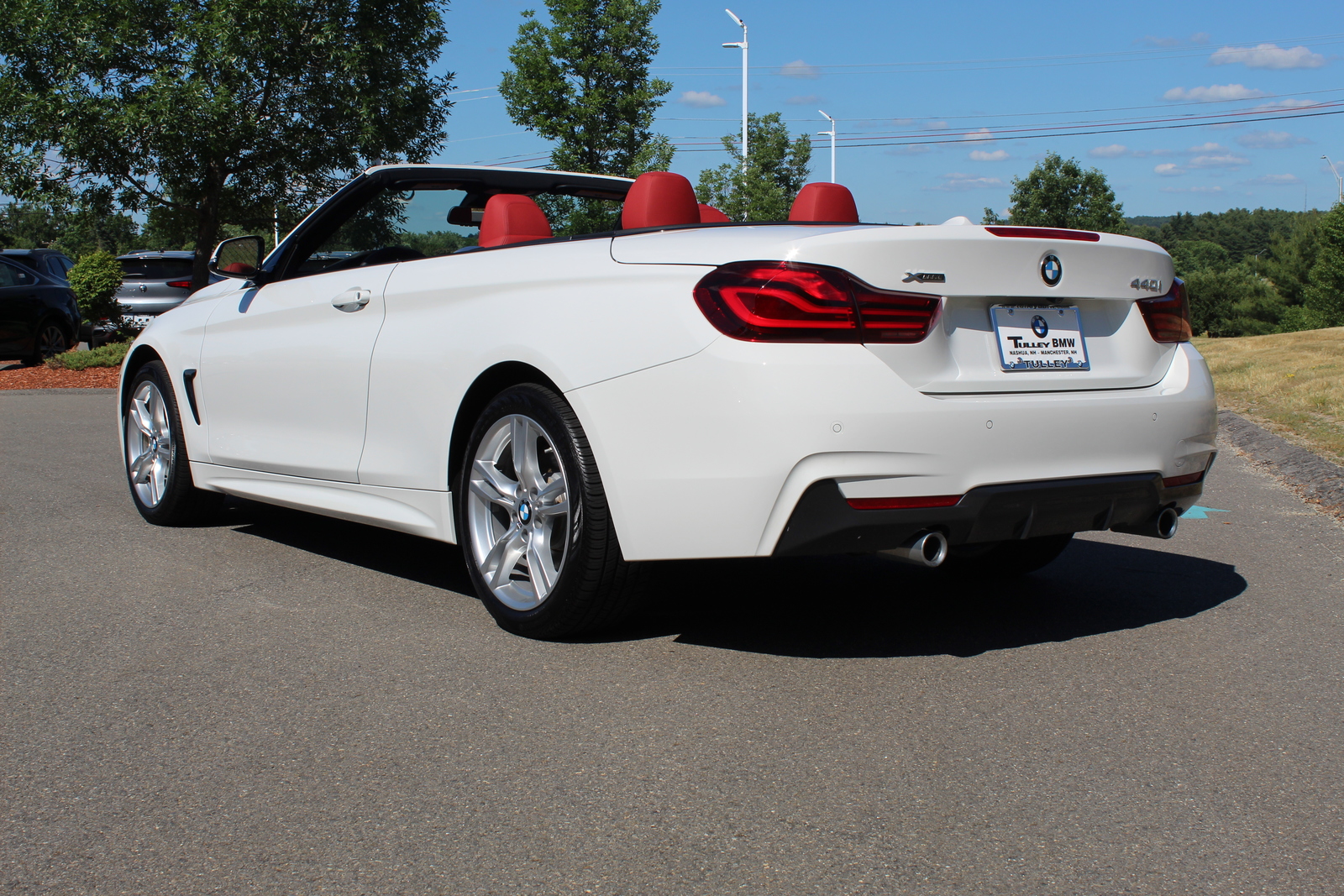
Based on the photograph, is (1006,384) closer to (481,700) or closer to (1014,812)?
(1014,812)

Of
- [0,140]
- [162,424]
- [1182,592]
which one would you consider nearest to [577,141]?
[0,140]

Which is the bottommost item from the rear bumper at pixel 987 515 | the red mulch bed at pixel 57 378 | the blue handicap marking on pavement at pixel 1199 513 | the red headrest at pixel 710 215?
the red mulch bed at pixel 57 378

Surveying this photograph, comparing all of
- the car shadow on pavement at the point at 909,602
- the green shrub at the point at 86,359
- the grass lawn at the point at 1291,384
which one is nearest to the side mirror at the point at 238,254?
the car shadow on pavement at the point at 909,602

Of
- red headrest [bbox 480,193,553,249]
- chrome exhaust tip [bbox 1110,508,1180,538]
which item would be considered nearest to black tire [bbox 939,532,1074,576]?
chrome exhaust tip [bbox 1110,508,1180,538]

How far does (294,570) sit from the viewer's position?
17.0 feet

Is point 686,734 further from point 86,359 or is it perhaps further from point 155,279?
point 155,279

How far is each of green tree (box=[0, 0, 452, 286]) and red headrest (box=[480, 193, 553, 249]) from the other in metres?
16.4

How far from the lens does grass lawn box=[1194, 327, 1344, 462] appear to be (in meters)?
9.89

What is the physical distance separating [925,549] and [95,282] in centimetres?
1823

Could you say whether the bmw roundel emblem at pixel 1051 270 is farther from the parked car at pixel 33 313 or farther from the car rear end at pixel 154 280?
the car rear end at pixel 154 280

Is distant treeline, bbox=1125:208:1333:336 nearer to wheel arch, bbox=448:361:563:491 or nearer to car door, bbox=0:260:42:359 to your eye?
car door, bbox=0:260:42:359

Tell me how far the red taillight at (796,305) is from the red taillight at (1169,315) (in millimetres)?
1094

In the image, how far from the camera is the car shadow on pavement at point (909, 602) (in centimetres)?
407

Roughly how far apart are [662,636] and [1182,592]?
2117 mm
